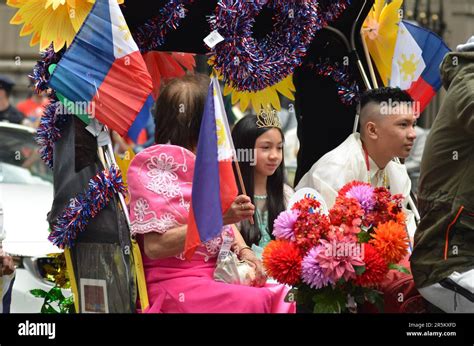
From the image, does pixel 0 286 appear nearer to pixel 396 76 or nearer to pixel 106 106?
pixel 106 106

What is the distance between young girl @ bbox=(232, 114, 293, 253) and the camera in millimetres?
6801

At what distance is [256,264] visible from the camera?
5902mm

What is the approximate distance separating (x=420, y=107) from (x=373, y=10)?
2.27 ft

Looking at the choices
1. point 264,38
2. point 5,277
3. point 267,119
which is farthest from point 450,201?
point 5,277

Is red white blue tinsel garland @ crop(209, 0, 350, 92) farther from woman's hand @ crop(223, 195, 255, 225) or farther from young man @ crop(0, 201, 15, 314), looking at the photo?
young man @ crop(0, 201, 15, 314)

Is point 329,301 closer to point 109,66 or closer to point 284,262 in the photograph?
point 284,262

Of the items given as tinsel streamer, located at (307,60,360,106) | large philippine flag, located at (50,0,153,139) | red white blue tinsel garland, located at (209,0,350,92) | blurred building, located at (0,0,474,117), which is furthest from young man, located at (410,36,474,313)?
blurred building, located at (0,0,474,117)

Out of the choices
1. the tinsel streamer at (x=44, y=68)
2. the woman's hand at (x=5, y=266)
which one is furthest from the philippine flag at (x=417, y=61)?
the woman's hand at (x=5, y=266)

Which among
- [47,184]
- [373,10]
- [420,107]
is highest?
[373,10]

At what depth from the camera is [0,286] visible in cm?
579

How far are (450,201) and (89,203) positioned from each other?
179 cm

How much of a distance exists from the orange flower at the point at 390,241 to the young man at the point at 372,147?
2.80 feet

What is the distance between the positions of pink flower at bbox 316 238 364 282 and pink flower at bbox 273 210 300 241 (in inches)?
7.0

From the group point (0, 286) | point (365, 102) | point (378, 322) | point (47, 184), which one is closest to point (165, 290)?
point (0, 286)
